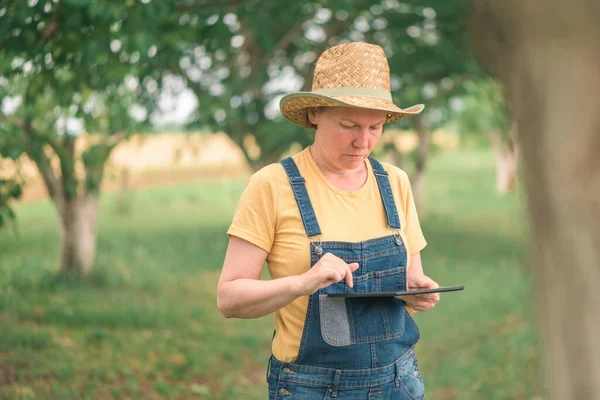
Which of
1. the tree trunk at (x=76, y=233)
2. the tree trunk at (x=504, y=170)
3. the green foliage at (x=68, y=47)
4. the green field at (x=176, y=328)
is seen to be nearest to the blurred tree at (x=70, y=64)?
the green foliage at (x=68, y=47)

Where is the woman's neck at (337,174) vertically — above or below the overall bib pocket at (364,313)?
above

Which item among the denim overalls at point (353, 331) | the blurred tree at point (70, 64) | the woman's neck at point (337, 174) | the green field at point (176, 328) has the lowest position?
the green field at point (176, 328)

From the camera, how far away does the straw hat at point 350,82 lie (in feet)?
7.95

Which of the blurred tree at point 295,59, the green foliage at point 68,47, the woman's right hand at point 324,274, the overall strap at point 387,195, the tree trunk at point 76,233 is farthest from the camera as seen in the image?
the tree trunk at point 76,233

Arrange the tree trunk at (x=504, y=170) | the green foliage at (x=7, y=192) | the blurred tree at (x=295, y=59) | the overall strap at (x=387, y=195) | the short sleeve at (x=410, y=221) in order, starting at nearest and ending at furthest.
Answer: the overall strap at (x=387, y=195) < the short sleeve at (x=410, y=221) < the green foliage at (x=7, y=192) < the blurred tree at (x=295, y=59) < the tree trunk at (x=504, y=170)

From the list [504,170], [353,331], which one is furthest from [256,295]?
[504,170]

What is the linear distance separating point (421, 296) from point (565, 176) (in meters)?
0.59

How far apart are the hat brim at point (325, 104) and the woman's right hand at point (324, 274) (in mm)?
451

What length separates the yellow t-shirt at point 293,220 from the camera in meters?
2.39

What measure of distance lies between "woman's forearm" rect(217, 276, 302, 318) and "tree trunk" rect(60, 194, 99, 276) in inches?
279

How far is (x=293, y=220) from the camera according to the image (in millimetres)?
2400

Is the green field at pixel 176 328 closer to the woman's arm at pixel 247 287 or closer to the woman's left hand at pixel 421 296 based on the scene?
the woman's left hand at pixel 421 296

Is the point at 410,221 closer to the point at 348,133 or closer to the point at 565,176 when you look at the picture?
the point at 348,133

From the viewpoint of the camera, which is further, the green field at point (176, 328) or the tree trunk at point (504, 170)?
the tree trunk at point (504, 170)
